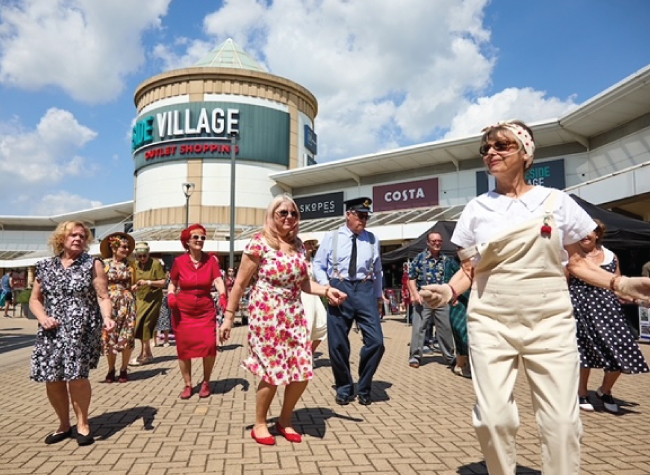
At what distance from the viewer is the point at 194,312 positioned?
18.9 feet

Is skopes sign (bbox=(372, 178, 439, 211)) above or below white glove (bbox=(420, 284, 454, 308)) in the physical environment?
above

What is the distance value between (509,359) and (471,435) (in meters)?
1.95

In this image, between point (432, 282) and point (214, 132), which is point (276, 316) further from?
point (214, 132)

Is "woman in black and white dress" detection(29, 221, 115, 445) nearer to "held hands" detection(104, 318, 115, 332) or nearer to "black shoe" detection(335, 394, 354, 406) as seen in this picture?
"held hands" detection(104, 318, 115, 332)

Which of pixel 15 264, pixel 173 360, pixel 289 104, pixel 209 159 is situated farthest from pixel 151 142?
pixel 173 360

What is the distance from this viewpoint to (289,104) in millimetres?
38250

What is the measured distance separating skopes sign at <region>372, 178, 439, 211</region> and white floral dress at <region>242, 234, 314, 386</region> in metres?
24.6

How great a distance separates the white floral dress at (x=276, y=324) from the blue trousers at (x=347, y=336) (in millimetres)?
1275

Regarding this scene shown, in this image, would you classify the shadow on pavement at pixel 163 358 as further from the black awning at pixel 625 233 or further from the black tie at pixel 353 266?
the black awning at pixel 625 233

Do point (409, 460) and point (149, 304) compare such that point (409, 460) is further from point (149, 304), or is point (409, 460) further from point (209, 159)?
point (209, 159)

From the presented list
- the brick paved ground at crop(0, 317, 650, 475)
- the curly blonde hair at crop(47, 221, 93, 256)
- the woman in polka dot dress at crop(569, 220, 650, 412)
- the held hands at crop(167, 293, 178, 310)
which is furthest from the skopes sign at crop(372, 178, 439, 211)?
the curly blonde hair at crop(47, 221, 93, 256)

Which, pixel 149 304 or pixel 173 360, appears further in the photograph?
pixel 173 360

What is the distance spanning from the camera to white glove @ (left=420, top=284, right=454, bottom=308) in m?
2.55

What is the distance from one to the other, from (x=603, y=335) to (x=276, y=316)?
3299 mm
